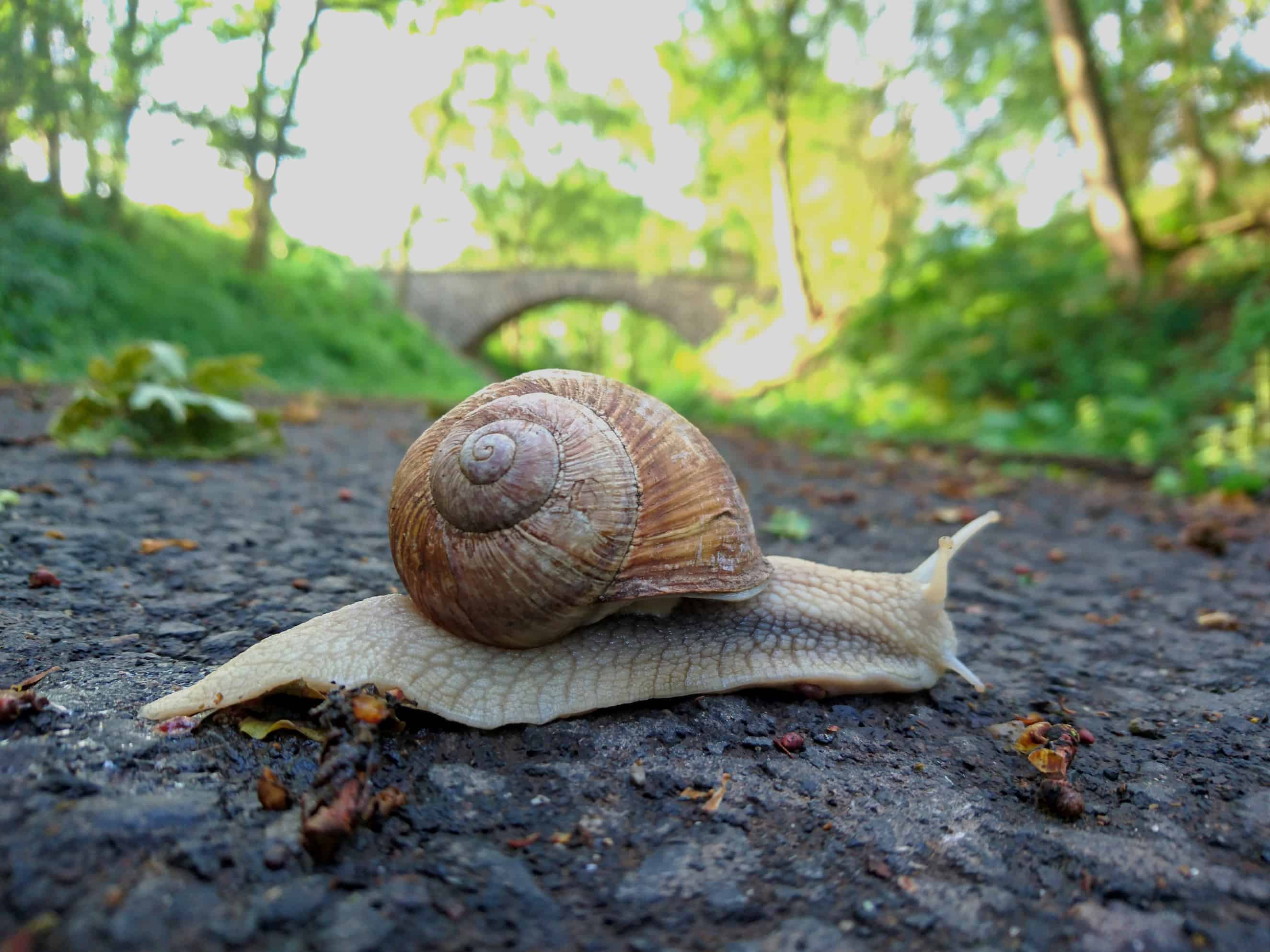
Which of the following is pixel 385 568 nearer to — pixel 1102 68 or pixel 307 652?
pixel 307 652

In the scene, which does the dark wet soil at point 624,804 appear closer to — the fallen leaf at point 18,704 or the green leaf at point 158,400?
the fallen leaf at point 18,704

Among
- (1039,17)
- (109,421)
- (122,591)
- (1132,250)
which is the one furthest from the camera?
(1039,17)

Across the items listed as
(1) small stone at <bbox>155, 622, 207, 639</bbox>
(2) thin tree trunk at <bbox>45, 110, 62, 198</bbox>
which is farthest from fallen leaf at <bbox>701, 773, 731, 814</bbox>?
(2) thin tree trunk at <bbox>45, 110, 62, 198</bbox>

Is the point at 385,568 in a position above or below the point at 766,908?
above

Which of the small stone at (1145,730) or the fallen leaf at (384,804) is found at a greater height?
the fallen leaf at (384,804)

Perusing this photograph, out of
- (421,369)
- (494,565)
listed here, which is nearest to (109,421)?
(494,565)

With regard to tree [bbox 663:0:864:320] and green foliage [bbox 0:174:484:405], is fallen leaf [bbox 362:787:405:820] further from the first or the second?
tree [bbox 663:0:864:320]

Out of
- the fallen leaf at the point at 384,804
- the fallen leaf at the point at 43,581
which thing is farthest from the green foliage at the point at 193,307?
the fallen leaf at the point at 384,804
